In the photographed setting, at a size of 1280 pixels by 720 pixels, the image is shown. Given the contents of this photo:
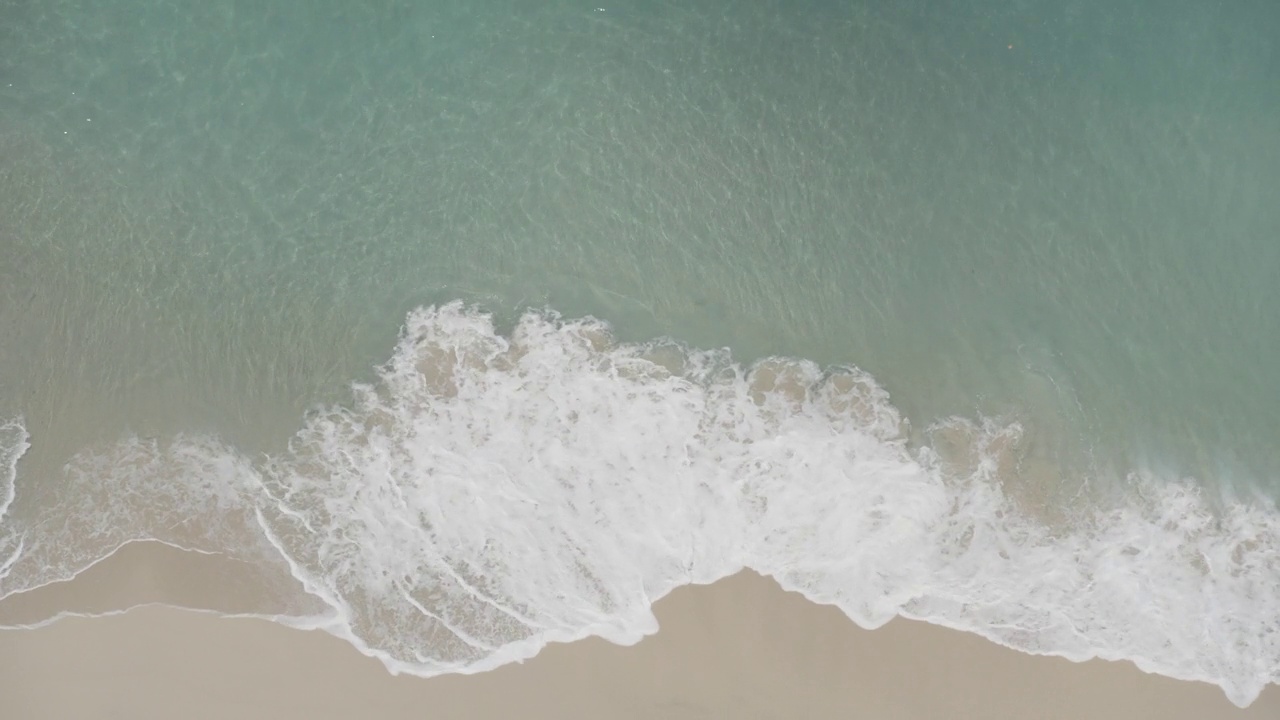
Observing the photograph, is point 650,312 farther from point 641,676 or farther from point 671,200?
point 641,676

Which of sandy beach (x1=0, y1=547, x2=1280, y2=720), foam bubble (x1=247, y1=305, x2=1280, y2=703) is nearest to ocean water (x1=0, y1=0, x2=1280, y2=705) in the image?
foam bubble (x1=247, y1=305, x2=1280, y2=703)

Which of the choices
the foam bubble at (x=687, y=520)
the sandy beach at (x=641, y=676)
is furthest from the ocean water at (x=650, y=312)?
the sandy beach at (x=641, y=676)

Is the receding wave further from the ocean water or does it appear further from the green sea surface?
the green sea surface

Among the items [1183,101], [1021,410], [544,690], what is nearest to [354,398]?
[544,690]

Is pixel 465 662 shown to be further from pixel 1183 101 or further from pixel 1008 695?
pixel 1183 101

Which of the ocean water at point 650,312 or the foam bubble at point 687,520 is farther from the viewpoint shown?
the ocean water at point 650,312

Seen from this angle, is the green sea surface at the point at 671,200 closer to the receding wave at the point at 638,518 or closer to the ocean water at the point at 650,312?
the ocean water at the point at 650,312
